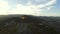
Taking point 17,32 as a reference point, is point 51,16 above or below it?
above

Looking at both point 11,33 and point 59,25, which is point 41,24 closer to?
point 59,25

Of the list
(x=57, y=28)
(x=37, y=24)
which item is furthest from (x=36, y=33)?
(x=57, y=28)

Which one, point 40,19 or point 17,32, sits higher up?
point 40,19

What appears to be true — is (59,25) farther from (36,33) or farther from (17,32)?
(17,32)

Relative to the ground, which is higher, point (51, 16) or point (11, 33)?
point (51, 16)

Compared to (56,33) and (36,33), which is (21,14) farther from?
(56,33)

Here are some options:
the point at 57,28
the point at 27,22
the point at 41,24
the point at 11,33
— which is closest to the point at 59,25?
the point at 57,28
